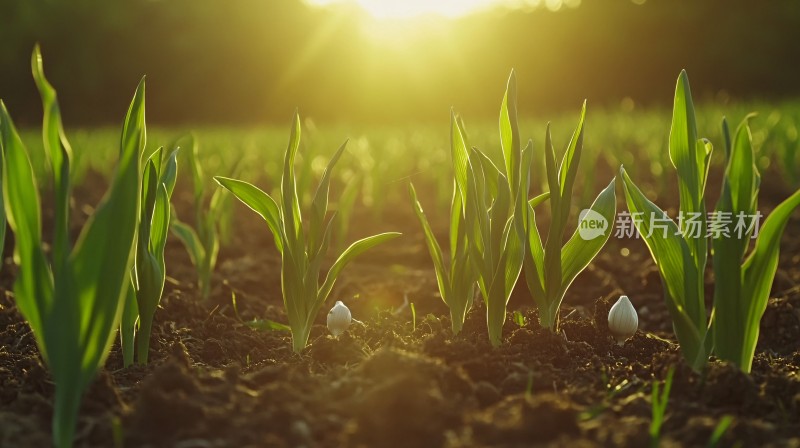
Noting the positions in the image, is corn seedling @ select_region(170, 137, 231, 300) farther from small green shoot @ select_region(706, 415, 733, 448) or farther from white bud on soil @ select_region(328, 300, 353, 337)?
small green shoot @ select_region(706, 415, 733, 448)

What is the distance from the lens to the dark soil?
4.16 ft

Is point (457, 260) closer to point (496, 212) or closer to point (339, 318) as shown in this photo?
point (496, 212)

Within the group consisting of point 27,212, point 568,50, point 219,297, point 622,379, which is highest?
point 568,50

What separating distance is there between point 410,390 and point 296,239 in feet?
1.99

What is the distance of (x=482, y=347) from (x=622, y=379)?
0.31 meters

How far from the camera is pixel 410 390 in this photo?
130 centimetres

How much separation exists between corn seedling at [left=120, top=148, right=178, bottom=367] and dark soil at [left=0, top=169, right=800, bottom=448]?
0.10 metres

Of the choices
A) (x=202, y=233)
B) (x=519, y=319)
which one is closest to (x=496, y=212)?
(x=519, y=319)

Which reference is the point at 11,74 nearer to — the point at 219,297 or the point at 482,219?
the point at 219,297

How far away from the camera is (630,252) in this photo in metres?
3.55

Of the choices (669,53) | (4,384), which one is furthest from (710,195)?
(669,53)

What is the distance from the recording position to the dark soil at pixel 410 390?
49.9 inches

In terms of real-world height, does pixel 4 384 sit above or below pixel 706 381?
below

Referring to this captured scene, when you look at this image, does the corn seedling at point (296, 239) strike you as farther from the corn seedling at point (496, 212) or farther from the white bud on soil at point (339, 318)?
the corn seedling at point (496, 212)
